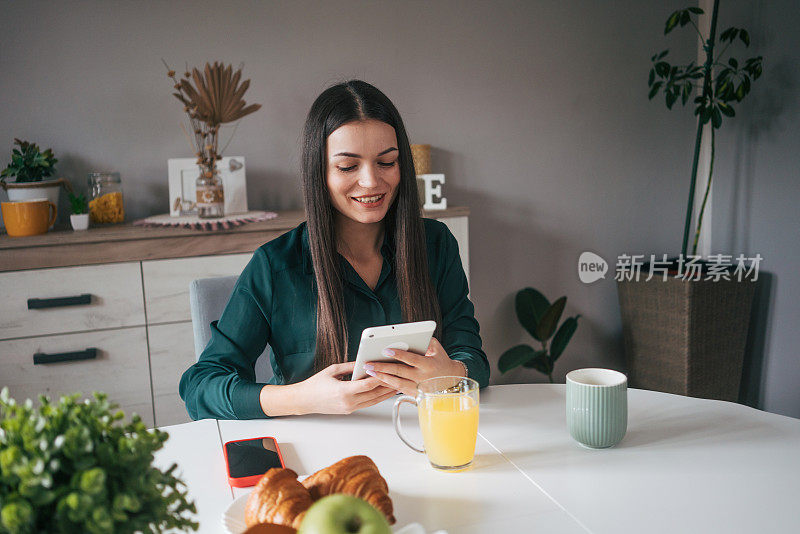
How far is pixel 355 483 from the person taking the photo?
2.70 ft

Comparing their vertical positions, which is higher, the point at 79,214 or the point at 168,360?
the point at 79,214

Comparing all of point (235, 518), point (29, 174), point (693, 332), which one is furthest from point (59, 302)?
point (693, 332)

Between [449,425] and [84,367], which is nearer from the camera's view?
[449,425]

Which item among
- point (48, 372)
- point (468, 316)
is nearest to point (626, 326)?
point (468, 316)

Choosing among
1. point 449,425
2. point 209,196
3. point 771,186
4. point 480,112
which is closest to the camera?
point 449,425

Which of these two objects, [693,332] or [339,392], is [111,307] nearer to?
[339,392]

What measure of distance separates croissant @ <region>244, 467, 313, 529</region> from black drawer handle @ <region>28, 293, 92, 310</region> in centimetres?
173

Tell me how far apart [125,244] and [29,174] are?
0.48 metres

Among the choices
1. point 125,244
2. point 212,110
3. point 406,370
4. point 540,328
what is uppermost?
point 212,110

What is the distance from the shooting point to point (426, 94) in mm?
3000

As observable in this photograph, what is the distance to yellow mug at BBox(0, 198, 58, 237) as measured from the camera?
233cm

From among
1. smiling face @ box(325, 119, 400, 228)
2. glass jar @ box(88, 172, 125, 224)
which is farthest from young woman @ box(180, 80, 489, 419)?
glass jar @ box(88, 172, 125, 224)

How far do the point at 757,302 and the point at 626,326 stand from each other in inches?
22.4

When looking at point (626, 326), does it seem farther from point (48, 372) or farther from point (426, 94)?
point (48, 372)
